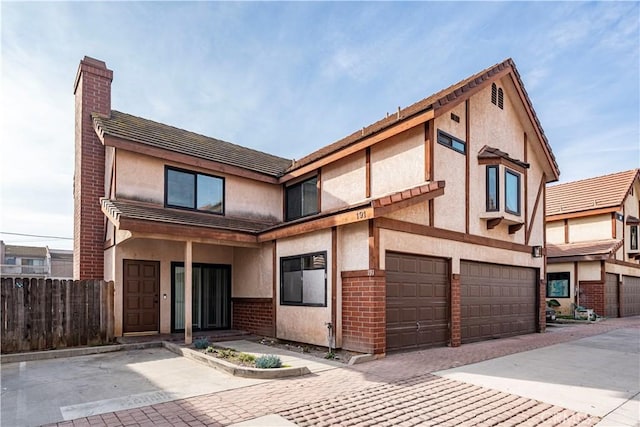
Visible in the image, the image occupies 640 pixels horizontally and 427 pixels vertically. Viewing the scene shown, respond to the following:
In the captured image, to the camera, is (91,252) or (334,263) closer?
(334,263)

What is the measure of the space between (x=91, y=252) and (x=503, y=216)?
12.3 metres

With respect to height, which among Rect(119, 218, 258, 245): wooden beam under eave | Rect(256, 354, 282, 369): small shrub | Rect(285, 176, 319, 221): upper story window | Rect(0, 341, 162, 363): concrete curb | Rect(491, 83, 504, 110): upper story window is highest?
Rect(491, 83, 504, 110): upper story window

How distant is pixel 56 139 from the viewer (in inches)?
584

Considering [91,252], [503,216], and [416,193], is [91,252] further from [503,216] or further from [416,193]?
[503,216]

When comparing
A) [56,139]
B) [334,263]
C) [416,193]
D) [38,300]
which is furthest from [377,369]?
[56,139]

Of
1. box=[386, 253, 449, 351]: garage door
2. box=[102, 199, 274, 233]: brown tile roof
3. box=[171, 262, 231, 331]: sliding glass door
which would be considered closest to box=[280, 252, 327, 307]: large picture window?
box=[386, 253, 449, 351]: garage door

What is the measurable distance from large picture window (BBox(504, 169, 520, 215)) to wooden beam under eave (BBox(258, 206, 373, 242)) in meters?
5.92

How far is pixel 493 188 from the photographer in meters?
12.0

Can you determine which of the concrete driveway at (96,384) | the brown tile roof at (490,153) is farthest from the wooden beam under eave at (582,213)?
the concrete driveway at (96,384)

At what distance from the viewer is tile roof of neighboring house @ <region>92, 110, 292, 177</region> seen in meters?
11.8

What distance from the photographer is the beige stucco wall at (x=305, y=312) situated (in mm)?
9469

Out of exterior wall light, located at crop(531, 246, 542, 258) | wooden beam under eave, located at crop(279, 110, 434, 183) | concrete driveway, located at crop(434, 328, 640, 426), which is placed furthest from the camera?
exterior wall light, located at crop(531, 246, 542, 258)

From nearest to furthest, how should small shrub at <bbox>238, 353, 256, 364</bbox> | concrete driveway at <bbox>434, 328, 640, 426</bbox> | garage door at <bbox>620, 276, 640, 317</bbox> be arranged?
concrete driveway at <bbox>434, 328, 640, 426</bbox>, small shrub at <bbox>238, 353, 256, 364</bbox>, garage door at <bbox>620, 276, 640, 317</bbox>

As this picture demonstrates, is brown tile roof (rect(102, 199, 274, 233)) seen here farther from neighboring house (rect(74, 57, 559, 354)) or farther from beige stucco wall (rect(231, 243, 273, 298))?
beige stucco wall (rect(231, 243, 273, 298))
